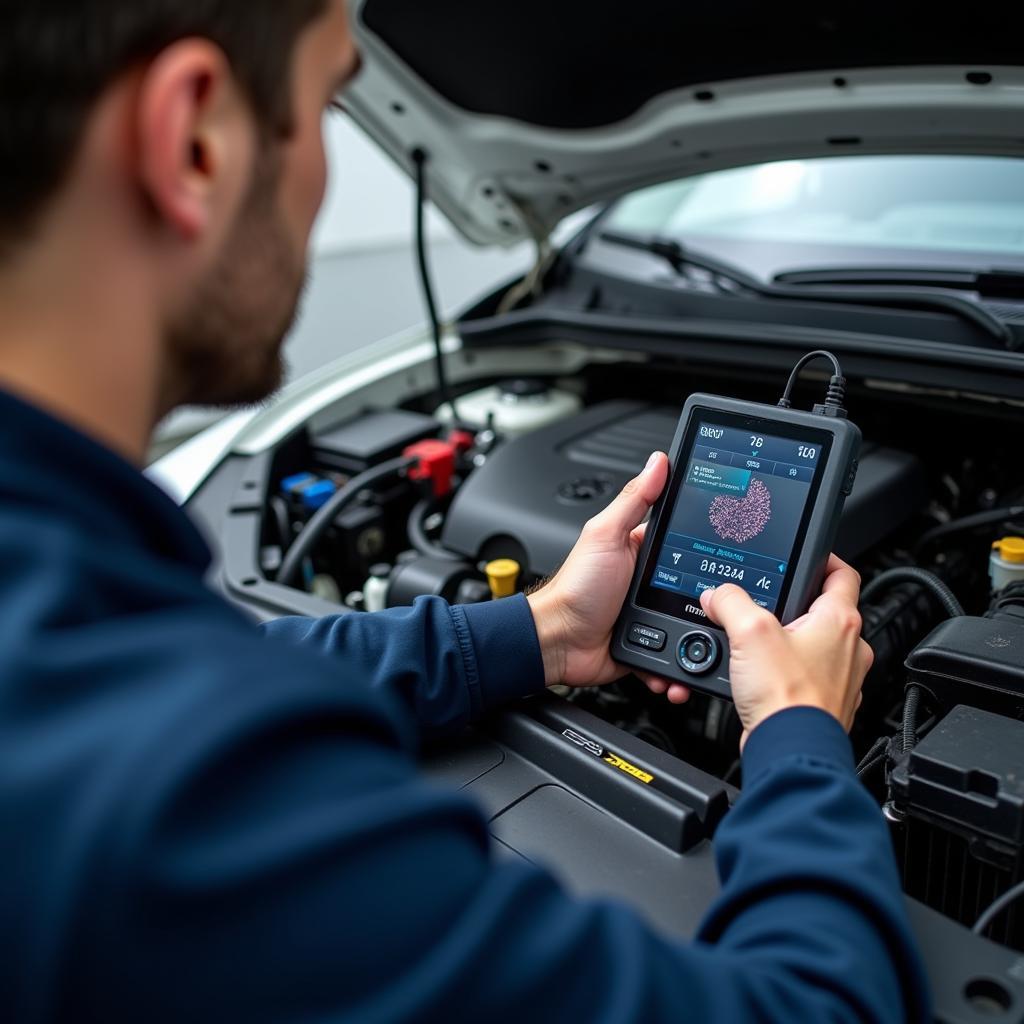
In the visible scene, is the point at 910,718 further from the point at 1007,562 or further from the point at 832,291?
the point at 832,291

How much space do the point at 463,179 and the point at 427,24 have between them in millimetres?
390

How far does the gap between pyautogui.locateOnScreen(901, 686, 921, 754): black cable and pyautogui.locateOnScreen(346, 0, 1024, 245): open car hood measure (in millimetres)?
745

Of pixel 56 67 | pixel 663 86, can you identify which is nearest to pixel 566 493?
pixel 663 86

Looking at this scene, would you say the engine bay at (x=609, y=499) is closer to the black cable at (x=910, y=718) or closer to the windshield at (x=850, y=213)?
the black cable at (x=910, y=718)

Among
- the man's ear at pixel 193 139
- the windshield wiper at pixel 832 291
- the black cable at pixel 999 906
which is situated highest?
the windshield wiper at pixel 832 291

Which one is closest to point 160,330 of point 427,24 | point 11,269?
point 11,269

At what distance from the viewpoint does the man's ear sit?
448mm

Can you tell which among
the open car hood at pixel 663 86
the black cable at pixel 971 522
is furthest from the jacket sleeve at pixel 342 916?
the open car hood at pixel 663 86

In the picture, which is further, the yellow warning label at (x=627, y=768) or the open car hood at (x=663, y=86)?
the open car hood at (x=663, y=86)

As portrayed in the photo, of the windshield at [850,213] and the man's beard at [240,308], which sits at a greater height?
the windshield at [850,213]

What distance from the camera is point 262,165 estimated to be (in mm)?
518

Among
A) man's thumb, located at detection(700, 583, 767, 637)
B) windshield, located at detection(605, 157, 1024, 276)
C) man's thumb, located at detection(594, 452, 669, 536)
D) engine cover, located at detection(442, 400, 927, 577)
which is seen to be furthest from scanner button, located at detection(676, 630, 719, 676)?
windshield, located at detection(605, 157, 1024, 276)

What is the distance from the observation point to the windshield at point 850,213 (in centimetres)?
132

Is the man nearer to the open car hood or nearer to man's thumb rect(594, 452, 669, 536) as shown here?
man's thumb rect(594, 452, 669, 536)
